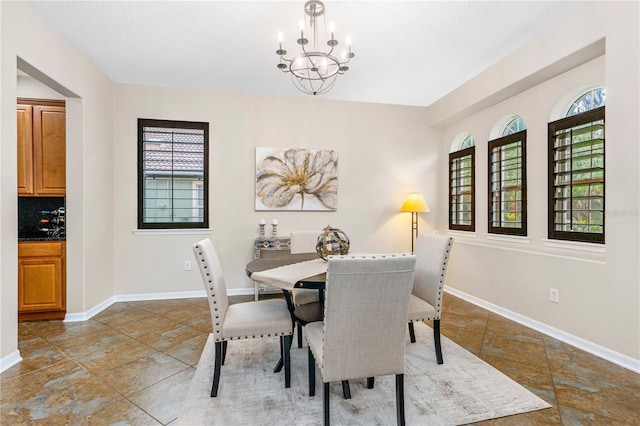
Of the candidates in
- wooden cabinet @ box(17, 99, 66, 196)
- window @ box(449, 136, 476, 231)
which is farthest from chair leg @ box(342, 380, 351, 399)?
wooden cabinet @ box(17, 99, 66, 196)

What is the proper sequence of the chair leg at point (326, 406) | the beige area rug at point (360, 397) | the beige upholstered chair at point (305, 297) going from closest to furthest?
the chair leg at point (326, 406)
the beige area rug at point (360, 397)
the beige upholstered chair at point (305, 297)

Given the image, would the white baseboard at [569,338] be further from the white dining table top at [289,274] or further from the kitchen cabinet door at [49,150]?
the kitchen cabinet door at [49,150]

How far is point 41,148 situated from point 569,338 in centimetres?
541

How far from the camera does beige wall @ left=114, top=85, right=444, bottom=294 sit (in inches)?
159

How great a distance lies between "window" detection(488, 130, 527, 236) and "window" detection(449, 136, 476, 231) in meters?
0.34

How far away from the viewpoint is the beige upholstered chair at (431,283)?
7.70 feet

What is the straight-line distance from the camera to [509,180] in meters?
3.65

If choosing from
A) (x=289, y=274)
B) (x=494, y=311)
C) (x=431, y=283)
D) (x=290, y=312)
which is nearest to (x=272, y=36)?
(x=289, y=274)

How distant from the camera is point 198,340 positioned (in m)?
2.83

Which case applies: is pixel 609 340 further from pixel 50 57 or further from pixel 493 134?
pixel 50 57

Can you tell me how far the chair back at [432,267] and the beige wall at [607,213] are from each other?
1277mm

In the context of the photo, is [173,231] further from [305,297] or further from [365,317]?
[365,317]

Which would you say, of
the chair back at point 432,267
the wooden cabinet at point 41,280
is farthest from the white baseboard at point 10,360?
the chair back at point 432,267

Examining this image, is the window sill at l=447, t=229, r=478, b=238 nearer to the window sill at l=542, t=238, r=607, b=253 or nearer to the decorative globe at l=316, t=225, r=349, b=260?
the window sill at l=542, t=238, r=607, b=253
